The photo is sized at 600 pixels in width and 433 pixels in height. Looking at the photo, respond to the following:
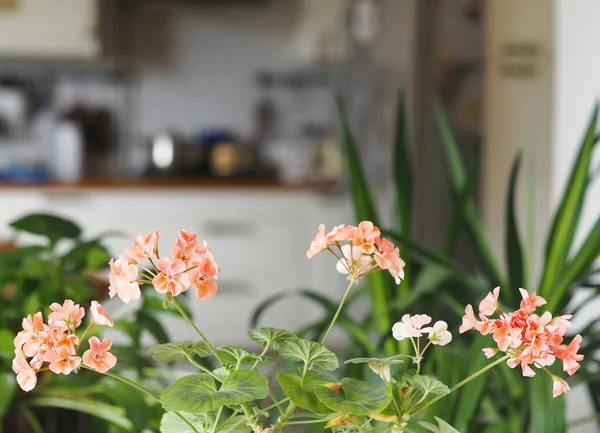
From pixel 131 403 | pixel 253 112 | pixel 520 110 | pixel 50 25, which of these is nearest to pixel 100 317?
pixel 131 403

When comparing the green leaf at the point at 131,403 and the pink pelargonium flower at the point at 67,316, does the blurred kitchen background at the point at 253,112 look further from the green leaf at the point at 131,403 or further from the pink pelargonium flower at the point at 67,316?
the pink pelargonium flower at the point at 67,316

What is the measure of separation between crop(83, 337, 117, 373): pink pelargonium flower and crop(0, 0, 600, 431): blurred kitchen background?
2.01 metres

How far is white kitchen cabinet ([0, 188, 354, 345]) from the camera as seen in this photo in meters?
3.75

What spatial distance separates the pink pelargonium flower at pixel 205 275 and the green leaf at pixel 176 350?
57 mm

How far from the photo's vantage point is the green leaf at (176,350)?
475 millimetres

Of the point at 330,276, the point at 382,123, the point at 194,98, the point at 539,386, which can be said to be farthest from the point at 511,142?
the point at 539,386

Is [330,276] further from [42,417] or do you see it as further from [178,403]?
[178,403]

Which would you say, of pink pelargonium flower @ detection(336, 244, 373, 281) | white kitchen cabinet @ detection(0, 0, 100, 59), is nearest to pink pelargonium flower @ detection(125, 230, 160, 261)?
pink pelargonium flower @ detection(336, 244, 373, 281)

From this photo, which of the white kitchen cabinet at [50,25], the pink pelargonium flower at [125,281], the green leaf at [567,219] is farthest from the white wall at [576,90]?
the white kitchen cabinet at [50,25]

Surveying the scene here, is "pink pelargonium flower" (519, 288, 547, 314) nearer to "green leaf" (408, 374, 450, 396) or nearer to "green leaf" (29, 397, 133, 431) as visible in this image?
"green leaf" (408, 374, 450, 396)

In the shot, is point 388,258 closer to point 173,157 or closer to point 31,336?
point 31,336

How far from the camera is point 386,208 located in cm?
357

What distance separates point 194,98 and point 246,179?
81 centimetres

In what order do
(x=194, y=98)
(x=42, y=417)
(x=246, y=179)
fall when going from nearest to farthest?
(x=42, y=417), (x=246, y=179), (x=194, y=98)
